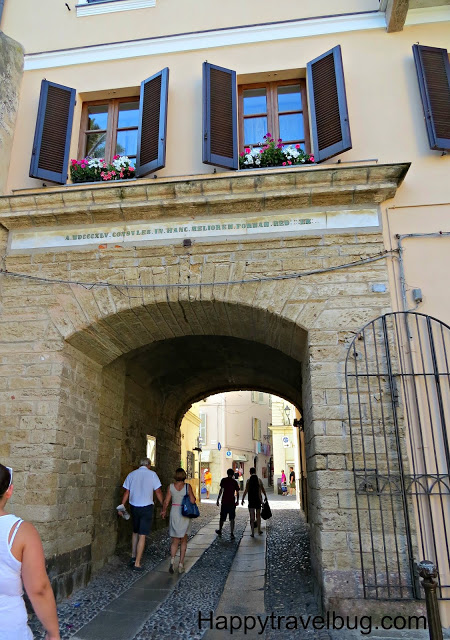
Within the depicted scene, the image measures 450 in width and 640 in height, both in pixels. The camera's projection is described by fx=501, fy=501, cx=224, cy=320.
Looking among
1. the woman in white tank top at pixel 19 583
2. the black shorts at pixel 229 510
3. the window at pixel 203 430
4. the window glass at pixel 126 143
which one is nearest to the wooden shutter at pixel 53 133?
the window glass at pixel 126 143

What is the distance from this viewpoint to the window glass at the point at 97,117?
6906 millimetres

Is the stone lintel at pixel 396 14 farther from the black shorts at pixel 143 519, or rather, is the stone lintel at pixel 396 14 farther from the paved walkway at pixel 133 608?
the paved walkway at pixel 133 608

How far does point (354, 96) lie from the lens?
613cm

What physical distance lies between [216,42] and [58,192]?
2.99 m

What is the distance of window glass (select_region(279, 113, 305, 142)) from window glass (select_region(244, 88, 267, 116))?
0.32 meters

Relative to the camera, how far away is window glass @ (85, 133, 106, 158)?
674 cm

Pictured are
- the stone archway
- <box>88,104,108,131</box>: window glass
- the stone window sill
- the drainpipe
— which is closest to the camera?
the stone archway

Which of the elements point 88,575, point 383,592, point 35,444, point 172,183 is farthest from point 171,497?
point 172,183

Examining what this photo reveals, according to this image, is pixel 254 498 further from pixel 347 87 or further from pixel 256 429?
pixel 256 429

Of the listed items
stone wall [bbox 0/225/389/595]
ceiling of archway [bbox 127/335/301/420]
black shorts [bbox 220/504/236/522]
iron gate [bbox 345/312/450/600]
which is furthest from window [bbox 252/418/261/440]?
iron gate [bbox 345/312/450/600]

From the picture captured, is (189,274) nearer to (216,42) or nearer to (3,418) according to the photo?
(3,418)

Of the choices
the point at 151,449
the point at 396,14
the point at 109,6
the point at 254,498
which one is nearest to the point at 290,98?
the point at 396,14

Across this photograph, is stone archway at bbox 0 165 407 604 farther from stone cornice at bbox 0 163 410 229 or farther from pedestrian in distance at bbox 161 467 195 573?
pedestrian in distance at bbox 161 467 195 573

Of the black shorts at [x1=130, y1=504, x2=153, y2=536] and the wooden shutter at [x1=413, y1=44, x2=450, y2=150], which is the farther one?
the black shorts at [x1=130, y1=504, x2=153, y2=536]
